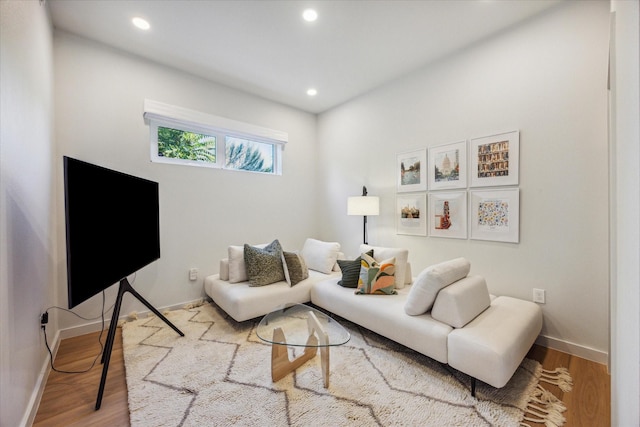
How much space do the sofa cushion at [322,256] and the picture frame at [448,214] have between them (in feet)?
3.72

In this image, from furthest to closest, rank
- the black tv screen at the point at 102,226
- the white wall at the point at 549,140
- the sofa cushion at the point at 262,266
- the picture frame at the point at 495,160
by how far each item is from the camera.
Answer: the sofa cushion at the point at 262,266
the picture frame at the point at 495,160
the white wall at the point at 549,140
the black tv screen at the point at 102,226

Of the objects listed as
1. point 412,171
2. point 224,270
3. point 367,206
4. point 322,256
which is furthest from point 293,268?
point 412,171

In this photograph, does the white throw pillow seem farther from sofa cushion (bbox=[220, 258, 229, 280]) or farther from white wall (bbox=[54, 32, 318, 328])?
white wall (bbox=[54, 32, 318, 328])

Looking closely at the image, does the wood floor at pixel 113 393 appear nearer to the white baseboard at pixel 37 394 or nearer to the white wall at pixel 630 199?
the white baseboard at pixel 37 394

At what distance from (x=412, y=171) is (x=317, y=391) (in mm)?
2391

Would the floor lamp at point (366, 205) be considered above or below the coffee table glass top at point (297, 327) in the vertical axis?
above

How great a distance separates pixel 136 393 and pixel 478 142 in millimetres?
3306

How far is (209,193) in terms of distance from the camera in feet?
10.6

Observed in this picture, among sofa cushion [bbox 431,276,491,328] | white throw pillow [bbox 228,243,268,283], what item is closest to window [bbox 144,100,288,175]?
white throw pillow [bbox 228,243,268,283]

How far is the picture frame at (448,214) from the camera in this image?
263cm

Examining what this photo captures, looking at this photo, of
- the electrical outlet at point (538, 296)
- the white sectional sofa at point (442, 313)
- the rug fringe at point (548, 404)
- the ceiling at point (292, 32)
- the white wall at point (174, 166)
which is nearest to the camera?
the rug fringe at point (548, 404)

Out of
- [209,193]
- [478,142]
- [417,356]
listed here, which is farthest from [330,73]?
[417,356]

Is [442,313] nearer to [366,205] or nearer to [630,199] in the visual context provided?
[630,199]

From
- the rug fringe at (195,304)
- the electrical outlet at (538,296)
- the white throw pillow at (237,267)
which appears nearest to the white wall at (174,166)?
the rug fringe at (195,304)
